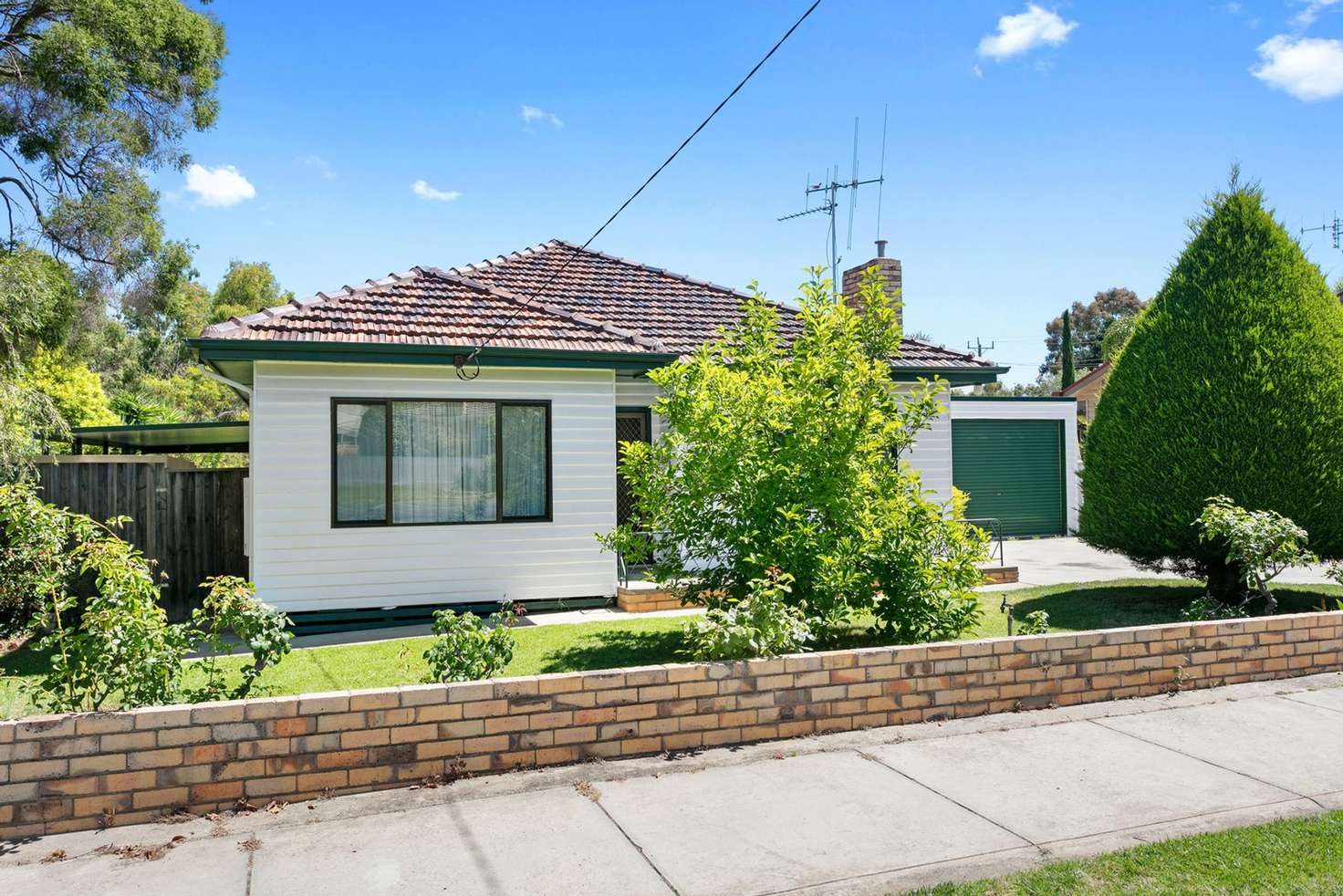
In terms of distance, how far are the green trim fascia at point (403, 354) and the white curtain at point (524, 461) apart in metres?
0.63

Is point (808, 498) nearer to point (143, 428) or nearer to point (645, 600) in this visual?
point (645, 600)

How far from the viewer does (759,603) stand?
5895 mm

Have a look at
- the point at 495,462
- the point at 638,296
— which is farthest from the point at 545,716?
the point at 638,296

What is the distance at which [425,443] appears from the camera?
382 inches

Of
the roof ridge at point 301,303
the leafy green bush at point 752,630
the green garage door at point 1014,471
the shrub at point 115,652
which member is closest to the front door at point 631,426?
the roof ridge at point 301,303

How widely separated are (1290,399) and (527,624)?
25.6 ft

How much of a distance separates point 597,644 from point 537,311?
438 centimetres

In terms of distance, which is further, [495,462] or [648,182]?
[495,462]

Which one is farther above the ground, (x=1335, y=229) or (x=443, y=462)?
(x=1335, y=229)

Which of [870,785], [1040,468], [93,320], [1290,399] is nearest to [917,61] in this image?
[1290,399]

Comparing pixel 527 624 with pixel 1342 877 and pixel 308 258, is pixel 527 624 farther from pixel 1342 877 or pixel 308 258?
pixel 308 258

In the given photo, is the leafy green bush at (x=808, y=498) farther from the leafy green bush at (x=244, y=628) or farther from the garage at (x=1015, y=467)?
the garage at (x=1015, y=467)

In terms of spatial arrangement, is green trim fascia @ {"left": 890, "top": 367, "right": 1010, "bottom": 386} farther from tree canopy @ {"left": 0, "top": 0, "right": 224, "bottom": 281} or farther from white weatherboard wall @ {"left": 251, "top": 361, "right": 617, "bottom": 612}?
tree canopy @ {"left": 0, "top": 0, "right": 224, "bottom": 281}

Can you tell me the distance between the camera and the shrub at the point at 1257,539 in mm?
7656
